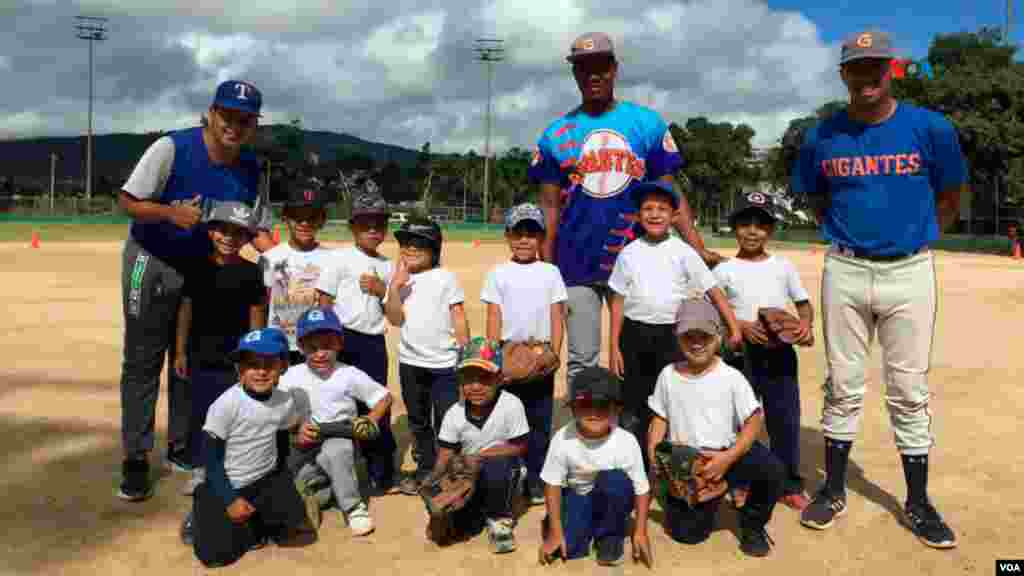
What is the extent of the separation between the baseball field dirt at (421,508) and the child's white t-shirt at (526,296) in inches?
37.4

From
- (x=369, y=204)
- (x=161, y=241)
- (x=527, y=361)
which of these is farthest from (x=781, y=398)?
(x=161, y=241)

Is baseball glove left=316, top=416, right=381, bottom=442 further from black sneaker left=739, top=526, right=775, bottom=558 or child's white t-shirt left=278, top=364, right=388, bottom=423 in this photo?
black sneaker left=739, top=526, right=775, bottom=558

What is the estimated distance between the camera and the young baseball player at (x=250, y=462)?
3367 mm

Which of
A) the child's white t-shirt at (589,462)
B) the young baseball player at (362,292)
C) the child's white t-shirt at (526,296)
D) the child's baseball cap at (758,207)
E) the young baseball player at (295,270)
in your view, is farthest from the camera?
the young baseball player at (295,270)

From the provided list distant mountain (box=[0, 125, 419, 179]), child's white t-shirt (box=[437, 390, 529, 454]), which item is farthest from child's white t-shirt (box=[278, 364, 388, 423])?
distant mountain (box=[0, 125, 419, 179])

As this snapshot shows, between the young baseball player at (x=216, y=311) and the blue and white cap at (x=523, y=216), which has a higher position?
the blue and white cap at (x=523, y=216)

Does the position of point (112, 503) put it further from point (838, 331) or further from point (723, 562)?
point (838, 331)

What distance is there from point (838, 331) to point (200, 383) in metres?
3.23

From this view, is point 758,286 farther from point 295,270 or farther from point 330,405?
point 295,270

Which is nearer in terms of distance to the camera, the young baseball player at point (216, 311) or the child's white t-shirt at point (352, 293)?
the young baseball player at point (216, 311)

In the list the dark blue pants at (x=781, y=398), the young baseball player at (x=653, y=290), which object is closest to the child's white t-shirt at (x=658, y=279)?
the young baseball player at (x=653, y=290)

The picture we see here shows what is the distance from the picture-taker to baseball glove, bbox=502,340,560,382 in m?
3.87

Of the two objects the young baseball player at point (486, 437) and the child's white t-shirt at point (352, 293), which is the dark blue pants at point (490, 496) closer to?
the young baseball player at point (486, 437)

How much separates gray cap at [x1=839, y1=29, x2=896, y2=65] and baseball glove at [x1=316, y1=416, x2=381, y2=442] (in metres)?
2.85
